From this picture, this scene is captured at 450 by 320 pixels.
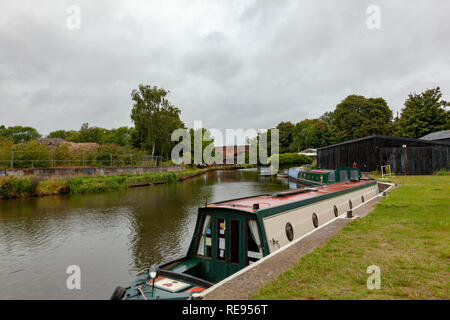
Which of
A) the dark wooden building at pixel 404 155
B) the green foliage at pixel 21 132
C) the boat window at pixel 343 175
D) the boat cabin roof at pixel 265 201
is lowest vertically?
the boat cabin roof at pixel 265 201

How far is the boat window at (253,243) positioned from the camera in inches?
218

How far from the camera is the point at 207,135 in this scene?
77.7 m

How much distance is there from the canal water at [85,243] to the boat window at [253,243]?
3862 millimetres

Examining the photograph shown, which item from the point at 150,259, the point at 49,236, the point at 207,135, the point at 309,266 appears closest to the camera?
the point at 309,266

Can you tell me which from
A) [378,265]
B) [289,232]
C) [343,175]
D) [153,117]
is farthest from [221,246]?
[153,117]

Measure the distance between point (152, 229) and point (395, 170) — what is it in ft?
87.8

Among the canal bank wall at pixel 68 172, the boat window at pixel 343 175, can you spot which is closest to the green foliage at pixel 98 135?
the canal bank wall at pixel 68 172

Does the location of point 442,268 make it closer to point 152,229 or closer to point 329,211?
point 329,211

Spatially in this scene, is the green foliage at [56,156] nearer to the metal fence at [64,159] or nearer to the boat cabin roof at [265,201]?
the metal fence at [64,159]

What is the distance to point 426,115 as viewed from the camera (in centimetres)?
4884

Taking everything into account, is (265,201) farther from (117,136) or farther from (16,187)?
(117,136)

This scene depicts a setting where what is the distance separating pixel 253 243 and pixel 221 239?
75 cm

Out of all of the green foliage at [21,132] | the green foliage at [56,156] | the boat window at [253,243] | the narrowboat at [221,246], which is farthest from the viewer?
the green foliage at [21,132]
